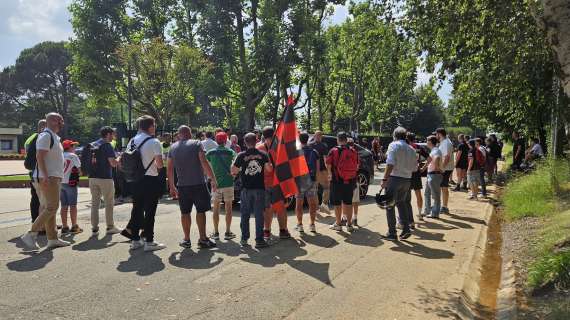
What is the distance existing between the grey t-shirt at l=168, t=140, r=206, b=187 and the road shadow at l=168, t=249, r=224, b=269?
1.03 m

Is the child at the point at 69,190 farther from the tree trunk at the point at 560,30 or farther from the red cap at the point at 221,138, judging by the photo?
the tree trunk at the point at 560,30

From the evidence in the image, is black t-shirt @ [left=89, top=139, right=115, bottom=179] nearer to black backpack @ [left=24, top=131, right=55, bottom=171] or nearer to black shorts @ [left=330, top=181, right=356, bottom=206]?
black backpack @ [left=24, top=131, right=55, bottom=171]

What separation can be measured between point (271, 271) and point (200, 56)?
23.2m

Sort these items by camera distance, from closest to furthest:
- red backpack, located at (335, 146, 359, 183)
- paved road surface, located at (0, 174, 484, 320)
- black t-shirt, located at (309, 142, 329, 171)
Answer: paved road surface, located at (0, 174, 484, 320)
red backpack, located at (335, 146, 359, 183)
black t-shirt, located at (309, 142, 329, 171)

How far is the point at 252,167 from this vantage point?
7.33 meters

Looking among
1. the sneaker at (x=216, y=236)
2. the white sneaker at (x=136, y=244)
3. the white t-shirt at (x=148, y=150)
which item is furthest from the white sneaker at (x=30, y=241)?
the sneaker at (x=216, y=236)

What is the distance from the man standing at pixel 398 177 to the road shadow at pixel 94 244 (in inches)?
179

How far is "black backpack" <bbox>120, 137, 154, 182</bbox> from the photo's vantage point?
272 inches

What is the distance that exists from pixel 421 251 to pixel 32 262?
555cm

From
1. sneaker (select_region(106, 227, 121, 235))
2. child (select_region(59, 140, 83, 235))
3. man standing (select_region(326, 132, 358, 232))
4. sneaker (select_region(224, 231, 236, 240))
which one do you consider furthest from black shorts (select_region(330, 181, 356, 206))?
child (select_region(59, 140, 83, 235))

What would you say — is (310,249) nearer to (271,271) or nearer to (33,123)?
(271,271)

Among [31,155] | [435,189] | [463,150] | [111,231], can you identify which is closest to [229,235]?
[111,231]

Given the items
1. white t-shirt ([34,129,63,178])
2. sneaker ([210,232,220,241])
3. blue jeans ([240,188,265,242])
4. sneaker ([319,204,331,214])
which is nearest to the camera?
white t-shirt ([34,129,63,178])

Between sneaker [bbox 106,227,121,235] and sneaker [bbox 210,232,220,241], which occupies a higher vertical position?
sneaker [bbox 106,227,121,235]
